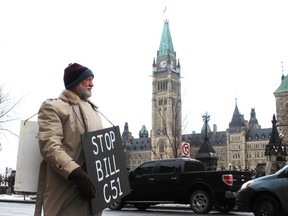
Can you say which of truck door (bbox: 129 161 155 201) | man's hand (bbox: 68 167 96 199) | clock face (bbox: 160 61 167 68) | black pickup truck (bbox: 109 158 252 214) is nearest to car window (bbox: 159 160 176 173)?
black pickup truck (bbox: 109 158 252 214)

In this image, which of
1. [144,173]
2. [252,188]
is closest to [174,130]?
[144,173]

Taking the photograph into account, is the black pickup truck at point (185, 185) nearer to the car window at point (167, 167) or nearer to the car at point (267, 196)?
the car window at point (167, 167)

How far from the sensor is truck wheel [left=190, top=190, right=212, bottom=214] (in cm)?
1381

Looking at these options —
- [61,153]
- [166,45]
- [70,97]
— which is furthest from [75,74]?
[166,45]

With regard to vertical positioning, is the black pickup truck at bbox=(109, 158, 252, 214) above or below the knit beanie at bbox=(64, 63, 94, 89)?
below

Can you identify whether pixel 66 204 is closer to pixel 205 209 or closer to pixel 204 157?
pixel 205 209

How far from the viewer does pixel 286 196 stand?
35.1ft

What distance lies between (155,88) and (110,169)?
16367cm

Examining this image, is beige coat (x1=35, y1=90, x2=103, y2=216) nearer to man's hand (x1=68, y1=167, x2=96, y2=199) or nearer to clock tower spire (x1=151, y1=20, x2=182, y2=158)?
man's hand (x1=68, y1=167, x2=96, y2=199)

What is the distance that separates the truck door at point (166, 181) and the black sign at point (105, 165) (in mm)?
10859

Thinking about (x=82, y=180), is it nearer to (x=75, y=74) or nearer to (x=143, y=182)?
(x=75, y=74)

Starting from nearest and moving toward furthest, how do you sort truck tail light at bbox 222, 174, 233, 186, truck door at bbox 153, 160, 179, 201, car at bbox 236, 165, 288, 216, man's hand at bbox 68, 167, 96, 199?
man's hand at bbox 68, 167, 96, 199, car at bbox 236, 165, 288, 216, truck tail light at bbox 222, 174, 233, 186, truck door at bbox 153, 160, 179, 201

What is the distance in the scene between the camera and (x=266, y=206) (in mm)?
11094

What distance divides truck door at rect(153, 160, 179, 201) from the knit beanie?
438 inches
